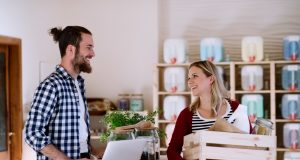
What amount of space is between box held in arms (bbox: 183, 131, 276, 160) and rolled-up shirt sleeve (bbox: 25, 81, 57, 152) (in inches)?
28.1

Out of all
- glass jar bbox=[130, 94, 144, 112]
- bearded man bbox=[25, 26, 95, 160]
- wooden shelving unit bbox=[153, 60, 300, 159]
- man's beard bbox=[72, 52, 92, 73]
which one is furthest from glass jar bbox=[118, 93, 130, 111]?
man's beard bbox=[72, 52, 92, 73]

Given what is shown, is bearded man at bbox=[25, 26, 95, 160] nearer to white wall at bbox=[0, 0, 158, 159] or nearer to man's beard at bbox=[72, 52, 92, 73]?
man's beard at bbox=[72, 52, 92, 73]

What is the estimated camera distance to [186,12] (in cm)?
584

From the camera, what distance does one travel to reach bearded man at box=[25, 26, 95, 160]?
2084 mm

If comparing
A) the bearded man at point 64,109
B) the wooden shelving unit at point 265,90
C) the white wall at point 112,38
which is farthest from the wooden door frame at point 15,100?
the bearded man at point 64,109

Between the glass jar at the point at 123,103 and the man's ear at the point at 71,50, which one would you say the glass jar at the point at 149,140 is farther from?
the glass jar at the point at 123,103

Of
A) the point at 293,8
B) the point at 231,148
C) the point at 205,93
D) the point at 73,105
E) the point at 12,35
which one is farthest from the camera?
the point at 293,8

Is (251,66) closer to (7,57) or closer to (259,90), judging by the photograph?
(259,90)

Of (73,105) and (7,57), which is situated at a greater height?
(7,57)

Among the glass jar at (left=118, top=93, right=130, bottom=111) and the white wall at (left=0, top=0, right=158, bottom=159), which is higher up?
the white wall at (left=0, top=0, right=158, bottom=159)

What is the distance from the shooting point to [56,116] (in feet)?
7.20

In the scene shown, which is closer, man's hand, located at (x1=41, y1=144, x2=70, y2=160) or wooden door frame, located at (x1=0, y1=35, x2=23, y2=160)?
man's hand, located at (x1=41, y1=144, x2=70, y2=160)

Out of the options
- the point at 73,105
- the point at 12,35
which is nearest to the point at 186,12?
the point at 12,35

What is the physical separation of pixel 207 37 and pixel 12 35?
2.40m
